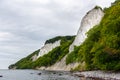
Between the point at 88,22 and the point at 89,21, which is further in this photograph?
the point at 88,22

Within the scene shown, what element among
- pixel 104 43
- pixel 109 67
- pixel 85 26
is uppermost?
pixel 85 26

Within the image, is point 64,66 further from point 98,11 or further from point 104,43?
point 104,43

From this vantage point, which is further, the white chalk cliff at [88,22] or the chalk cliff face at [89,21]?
the chalk cliff face at [89,21]

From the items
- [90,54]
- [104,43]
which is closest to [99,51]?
[104,43]

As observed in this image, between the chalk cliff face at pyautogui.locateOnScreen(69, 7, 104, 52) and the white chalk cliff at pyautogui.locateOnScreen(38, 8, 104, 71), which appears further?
the chalk cliff face at pyautogui.locateOnScreen(69, 7, 104, 52)

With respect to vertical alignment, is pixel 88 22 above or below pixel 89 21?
below

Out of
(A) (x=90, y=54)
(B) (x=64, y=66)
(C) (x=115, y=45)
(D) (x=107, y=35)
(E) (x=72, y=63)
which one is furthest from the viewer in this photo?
(B) (x=64, y=66)

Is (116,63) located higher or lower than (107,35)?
lower

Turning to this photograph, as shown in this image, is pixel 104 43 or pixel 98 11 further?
pixel 98 11

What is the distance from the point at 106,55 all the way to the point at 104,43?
403 cm

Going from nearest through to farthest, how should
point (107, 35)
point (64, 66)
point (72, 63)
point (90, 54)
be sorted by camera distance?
point (107, 35), point (90, 54), point (72, 63), point (64, 66)

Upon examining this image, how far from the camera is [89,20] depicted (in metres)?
178

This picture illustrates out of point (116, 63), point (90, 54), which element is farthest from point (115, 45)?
point (90, 54)

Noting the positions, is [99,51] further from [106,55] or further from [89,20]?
[89,20]
